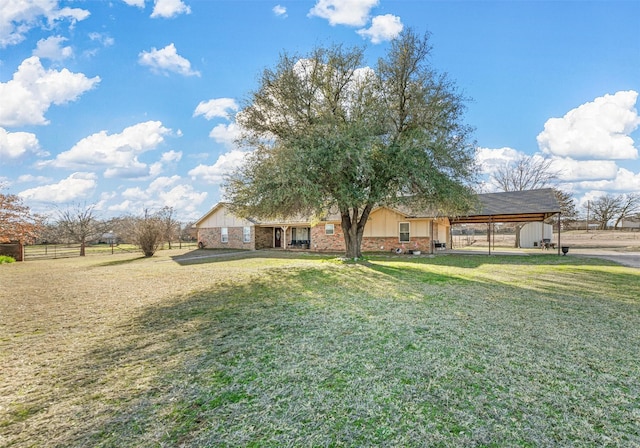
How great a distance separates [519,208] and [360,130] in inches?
→ 576

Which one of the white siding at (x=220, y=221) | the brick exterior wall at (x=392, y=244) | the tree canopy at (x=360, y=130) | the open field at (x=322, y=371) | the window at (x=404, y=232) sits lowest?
the open field at (x=322, y=371)

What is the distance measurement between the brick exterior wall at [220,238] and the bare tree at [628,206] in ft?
155

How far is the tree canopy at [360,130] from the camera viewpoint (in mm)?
12789

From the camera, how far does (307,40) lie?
1489 cm

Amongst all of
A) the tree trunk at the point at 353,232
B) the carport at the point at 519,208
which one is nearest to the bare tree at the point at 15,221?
the tree trunk at the point at 353,232

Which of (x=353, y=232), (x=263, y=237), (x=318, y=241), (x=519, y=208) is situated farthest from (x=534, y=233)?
(x=263, y=237)

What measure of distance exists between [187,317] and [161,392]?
10.3ft

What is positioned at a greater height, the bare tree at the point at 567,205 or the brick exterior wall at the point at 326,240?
the bare tree at the point at 567,205

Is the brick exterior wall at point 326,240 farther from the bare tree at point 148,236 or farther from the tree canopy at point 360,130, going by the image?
the bare tree at point 148,236

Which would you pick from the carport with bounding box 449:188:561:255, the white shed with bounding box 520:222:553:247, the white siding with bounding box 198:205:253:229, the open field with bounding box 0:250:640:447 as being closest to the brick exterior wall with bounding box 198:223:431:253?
the white siding with bounding box 198:205:253:229

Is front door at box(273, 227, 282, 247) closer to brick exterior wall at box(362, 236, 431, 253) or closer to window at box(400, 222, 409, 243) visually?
brick exterior wall at box(362, 236, 431, 253)

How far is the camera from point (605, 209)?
142 feet

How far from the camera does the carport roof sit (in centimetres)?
2002

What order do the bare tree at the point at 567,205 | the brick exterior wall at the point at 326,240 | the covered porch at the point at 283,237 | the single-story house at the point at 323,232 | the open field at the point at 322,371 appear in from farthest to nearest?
the bare tree at the point at 567,205
the covered porch at the point at 283,237
the brick exterior wall at the point at 326,240
the single-story house at the point at 323,232
the open field at the point at 322,371
